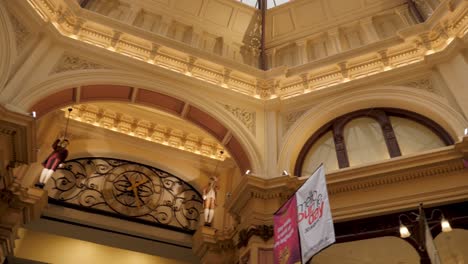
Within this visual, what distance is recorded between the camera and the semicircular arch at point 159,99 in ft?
24.1

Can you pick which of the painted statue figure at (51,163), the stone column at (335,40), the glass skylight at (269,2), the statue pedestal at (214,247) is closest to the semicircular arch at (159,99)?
the painted statue figure at (51,163)

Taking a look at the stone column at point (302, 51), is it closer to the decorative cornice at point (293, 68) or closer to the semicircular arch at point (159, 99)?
the decorative cornice at point (293, 68)

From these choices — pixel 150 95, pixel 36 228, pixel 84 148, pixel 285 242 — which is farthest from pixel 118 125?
pixel 285 242

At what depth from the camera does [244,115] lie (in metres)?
8.41

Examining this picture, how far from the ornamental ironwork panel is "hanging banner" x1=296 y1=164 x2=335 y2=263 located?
5805 mm

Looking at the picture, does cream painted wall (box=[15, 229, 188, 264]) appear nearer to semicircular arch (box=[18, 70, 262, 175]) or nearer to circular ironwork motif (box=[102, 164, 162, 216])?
circular ironwork motif (box=[102, 164, 162, 216])

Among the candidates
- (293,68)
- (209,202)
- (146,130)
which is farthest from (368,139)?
(146,130)

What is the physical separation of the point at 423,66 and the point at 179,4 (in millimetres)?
5835

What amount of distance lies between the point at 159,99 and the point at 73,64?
177cm

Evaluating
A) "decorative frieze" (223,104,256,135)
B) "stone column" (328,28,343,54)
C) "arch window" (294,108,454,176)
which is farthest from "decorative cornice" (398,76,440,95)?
"decorative frieze" (223,104,256,135)

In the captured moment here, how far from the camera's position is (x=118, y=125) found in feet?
33.0

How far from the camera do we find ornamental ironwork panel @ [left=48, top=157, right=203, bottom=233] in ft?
29.7

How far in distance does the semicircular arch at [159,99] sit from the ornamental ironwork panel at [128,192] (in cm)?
Answer: 238

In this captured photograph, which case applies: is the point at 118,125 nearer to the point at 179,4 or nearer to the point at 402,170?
the point at 179,4
